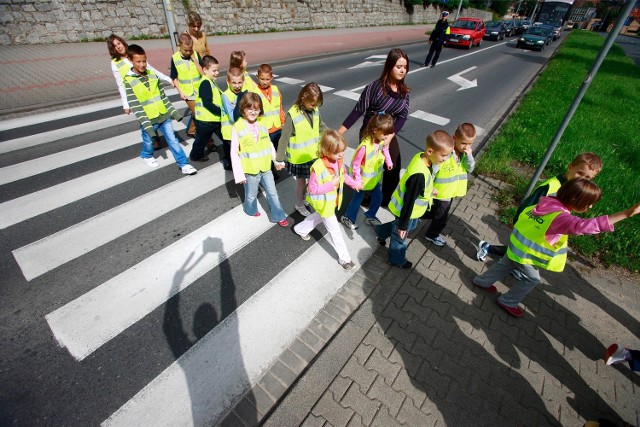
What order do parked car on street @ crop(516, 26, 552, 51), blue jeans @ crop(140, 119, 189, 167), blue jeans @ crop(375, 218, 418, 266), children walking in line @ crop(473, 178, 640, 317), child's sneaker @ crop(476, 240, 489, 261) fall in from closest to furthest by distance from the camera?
children walking in line @ crop(473, 178, 640, 317)
blue jeans @ crop(375, 218, 418, 266)
child's sneaker @ crop(476, 240, 489, 261)
blue jeans @ crop(140, 119, 189, 167)
parked car on street @ crop(516, 26, 552, 51)

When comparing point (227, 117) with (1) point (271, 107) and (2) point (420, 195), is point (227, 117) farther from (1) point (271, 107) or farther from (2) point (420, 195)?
(2) point (420, 195)

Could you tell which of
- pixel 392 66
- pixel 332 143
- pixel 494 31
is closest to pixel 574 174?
pixel 392 66

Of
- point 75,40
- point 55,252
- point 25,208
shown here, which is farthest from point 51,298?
point 75,40

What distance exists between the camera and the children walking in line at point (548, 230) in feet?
7.68

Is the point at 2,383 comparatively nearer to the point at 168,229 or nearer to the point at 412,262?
the point at 168,229

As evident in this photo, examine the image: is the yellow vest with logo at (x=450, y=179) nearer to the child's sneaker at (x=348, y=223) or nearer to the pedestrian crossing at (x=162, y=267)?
the pedestrian crossing at (x=162, y=267)

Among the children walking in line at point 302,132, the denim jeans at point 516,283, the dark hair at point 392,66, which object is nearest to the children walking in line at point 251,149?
the children walking in line at point 302,132

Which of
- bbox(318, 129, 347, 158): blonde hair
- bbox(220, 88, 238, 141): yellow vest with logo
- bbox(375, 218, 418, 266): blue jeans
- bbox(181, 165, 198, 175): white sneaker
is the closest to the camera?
bbox(318, 129, 347, 158): blonde hair

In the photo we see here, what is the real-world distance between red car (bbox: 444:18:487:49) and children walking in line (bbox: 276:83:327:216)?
22140mm

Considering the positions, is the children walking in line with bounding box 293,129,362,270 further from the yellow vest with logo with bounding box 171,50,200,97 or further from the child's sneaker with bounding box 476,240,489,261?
the yellow vest with logo with bounding box 171,50,200,97

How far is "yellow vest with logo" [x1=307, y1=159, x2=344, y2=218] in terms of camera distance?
3.21 metres

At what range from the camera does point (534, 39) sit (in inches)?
918

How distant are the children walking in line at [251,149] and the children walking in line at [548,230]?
2880 millimetres

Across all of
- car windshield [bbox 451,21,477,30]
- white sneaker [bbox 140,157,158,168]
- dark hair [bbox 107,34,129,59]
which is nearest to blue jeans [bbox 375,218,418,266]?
white sneaker [bbox 140,157,158,168]
